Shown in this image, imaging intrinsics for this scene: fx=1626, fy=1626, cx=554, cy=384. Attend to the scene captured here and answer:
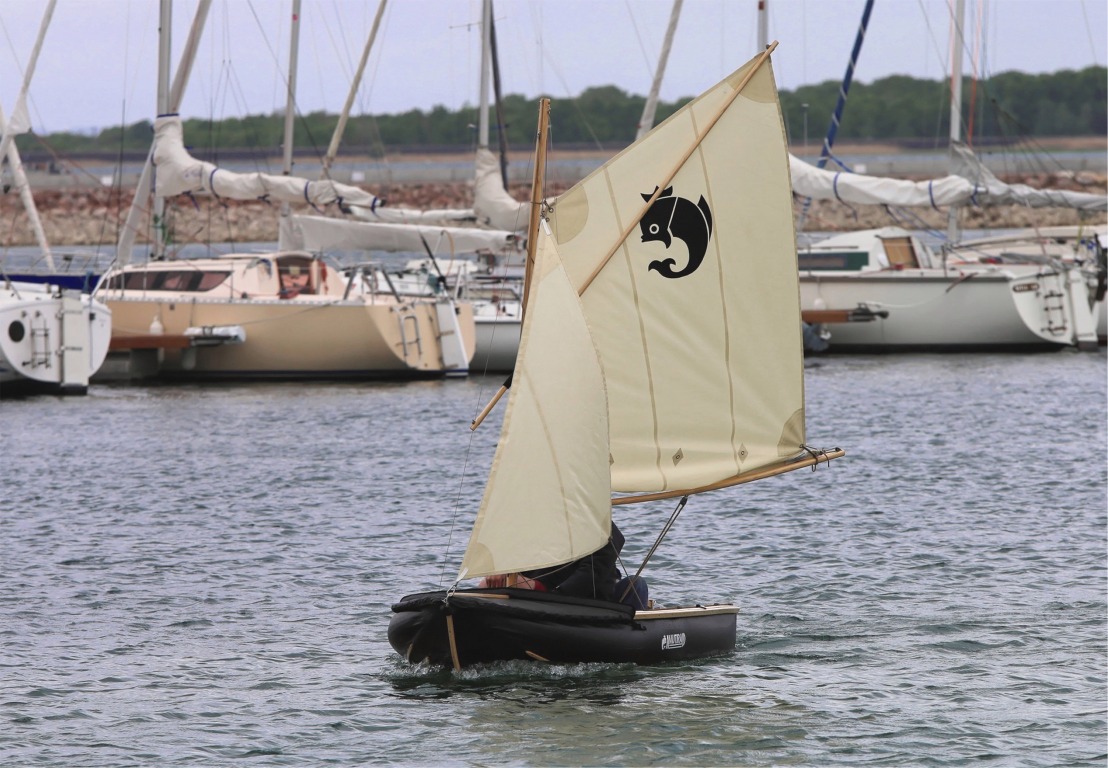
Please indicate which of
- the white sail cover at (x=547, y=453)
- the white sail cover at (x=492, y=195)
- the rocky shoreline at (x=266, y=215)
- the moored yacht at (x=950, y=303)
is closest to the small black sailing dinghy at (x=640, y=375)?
the white sail cover at (x=547, y=453)

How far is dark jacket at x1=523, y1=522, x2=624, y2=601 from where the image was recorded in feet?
50.3

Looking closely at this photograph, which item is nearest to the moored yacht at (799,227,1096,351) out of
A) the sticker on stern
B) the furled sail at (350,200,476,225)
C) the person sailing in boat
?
the furled sail at (350,200,476,225)

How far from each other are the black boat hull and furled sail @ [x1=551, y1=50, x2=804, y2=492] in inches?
57.7

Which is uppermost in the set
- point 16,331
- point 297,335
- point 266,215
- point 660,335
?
point 266,215

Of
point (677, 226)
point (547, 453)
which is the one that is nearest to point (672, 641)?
point (547, 453)

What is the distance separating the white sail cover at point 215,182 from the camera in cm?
4466

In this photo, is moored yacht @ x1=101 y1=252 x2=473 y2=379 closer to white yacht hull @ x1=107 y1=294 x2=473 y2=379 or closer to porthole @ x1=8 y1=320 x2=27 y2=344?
white yacht hull @ x1=107 y1=294 x2=473 y2=379

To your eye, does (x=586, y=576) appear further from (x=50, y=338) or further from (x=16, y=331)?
(x=50, y=338)

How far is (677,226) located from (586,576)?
3.65m

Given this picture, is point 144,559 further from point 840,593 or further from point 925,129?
point 925,129

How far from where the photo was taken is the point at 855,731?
1456cm

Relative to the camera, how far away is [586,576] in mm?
15367

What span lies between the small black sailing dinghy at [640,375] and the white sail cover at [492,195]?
30.4m

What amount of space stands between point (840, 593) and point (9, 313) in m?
25.6
